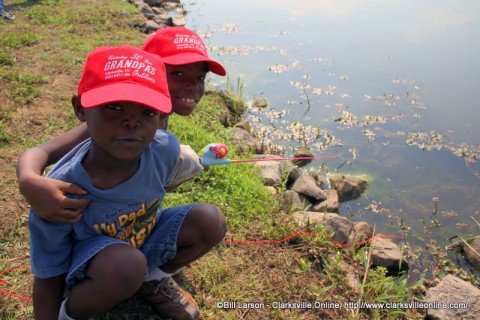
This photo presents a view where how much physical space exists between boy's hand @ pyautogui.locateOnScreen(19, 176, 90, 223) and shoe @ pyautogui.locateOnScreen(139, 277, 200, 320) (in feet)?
2.24

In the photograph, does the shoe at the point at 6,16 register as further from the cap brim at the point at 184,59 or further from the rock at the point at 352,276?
the rock at the point at 352,276

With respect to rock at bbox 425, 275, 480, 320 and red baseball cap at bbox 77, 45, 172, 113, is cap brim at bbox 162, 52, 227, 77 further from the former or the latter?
rock at bbox 425, 275, 480, 320

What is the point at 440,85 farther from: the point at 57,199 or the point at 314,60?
the point at 57,199

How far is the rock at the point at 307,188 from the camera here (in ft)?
12.5

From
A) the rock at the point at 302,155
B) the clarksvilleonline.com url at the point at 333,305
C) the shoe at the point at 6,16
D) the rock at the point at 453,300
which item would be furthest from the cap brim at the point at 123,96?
the shoe at the point at 6,16

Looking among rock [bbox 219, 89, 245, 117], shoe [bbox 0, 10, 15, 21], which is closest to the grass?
rock [bbox 219, 89, 245, 117]

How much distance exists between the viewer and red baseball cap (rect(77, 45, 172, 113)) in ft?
4.53

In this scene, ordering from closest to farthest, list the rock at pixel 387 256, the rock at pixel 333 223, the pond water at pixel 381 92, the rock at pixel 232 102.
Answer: the rock at pixel 333 223 < the rock at pixel 387 256 < the pond water at pixel 381 92 < the rock at pixel 232 102

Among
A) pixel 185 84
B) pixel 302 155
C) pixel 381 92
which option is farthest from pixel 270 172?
pixel 381 92

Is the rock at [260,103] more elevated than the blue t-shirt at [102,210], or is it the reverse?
the blue t-shirt at [102,210]

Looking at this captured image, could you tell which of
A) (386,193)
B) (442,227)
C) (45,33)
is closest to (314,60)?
(386,193)

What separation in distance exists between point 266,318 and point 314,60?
17.9 feet

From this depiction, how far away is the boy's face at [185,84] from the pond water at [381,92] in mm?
2359

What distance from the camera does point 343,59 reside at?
686 centimetres
